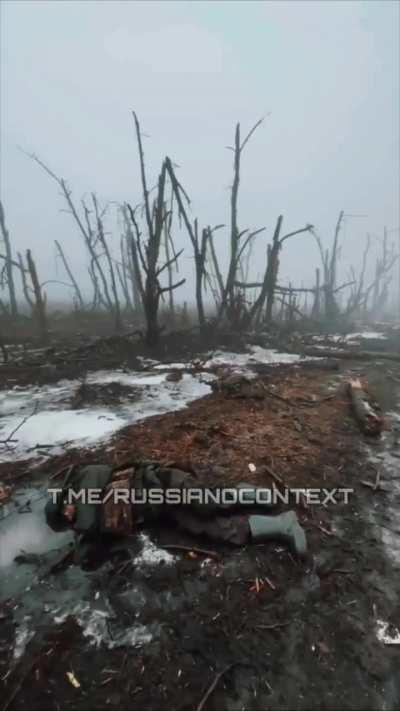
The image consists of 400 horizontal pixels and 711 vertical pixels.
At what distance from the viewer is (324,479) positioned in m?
3.65

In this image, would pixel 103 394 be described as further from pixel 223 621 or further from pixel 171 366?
pixel 223 621

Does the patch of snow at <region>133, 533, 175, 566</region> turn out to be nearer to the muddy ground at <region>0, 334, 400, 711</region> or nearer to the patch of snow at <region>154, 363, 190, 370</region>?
the muddy ground at <region>0, 334, 400, 711</region>

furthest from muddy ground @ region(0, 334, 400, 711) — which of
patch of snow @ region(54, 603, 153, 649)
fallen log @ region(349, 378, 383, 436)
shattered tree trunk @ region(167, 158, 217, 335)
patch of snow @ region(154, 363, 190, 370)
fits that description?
shattered tree trunk @ region(167, 158, 217, 335)

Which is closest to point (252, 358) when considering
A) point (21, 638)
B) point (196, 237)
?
point (196, 237)

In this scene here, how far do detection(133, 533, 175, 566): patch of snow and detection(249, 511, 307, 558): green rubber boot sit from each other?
0.72 m

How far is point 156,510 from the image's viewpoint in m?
2.90

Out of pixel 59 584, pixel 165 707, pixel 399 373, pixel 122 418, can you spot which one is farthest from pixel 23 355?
pixel 399 373

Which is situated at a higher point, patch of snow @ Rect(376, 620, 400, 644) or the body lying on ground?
the body lying on ground

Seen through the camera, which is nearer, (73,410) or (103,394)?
(73,410)

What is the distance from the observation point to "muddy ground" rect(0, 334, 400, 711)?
5.66ft

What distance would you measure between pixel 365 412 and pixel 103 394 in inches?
189

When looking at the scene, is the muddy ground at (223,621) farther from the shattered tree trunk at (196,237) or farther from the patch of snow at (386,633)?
the shattered tree trunk at (196,237)

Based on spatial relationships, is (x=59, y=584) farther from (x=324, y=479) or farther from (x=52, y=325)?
(x=52, y=325)

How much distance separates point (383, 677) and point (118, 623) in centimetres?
157
